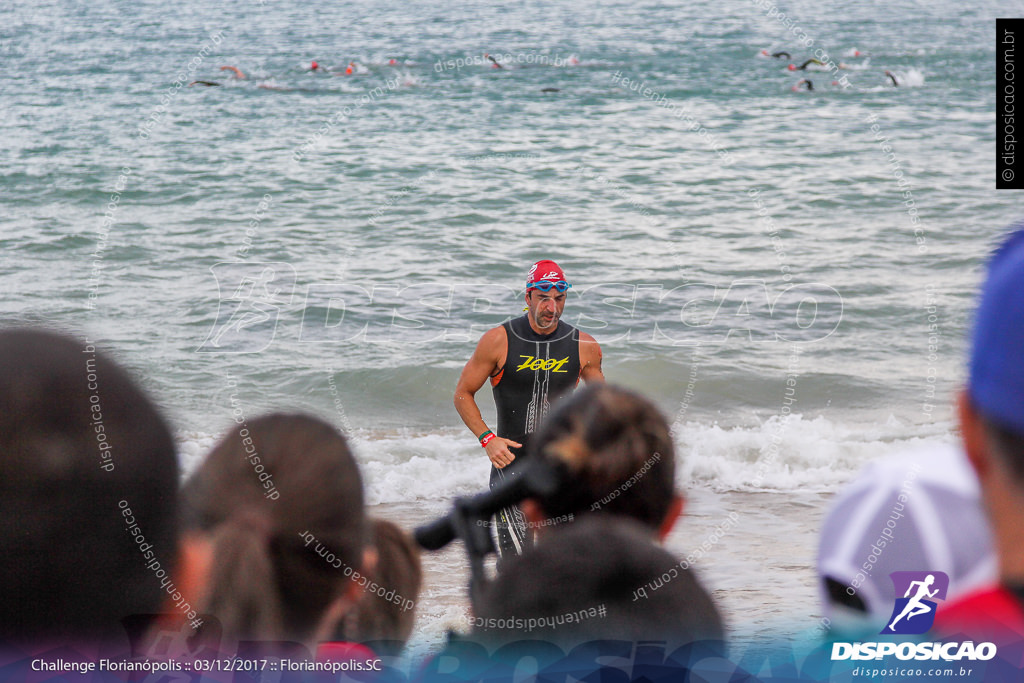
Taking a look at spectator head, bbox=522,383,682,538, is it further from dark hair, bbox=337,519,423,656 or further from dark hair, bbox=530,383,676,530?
dark hair, bbox=337,519,423,656

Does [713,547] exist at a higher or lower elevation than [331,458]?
lower

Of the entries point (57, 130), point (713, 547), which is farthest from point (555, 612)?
point (57, 130)

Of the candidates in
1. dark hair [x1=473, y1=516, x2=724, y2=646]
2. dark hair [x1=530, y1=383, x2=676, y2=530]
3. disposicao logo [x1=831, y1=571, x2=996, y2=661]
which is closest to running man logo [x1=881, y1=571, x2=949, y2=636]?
disposicao logo [x1=831, y1=571, x2=996, y2=661]

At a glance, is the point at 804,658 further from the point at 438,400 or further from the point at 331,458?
the point at 438,400

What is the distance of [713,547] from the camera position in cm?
768

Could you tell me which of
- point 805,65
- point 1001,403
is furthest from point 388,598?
point 805,65

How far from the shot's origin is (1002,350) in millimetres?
1039

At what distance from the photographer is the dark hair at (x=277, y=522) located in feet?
6.12

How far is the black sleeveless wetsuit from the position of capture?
6.28m

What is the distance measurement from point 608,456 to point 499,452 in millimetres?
3439

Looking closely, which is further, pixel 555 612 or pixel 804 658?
pixel 804 658

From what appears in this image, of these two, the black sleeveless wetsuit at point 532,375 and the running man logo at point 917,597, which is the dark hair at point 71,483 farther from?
the black sleeveless wetsuit at point 532,375

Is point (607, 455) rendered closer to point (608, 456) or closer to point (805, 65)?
point (608, 456)

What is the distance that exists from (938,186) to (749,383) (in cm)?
952
